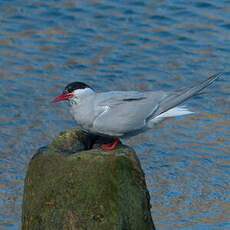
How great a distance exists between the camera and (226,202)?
684 centimetres

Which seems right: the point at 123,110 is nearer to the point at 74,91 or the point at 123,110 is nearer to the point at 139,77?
the point at 74,91

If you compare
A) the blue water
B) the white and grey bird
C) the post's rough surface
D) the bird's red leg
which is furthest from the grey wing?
the blue water

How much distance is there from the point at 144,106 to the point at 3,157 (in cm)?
229

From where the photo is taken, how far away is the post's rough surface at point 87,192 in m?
5.00

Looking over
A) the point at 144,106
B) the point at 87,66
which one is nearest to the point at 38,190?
the point at 144,106

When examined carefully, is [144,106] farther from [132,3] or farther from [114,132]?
[132,3]

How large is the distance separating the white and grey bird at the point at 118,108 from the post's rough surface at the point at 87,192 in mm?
344

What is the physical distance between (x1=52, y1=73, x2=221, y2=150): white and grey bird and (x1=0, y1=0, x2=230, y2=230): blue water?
967 millimetres

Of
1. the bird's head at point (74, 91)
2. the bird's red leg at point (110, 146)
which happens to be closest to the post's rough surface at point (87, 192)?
the bird's red leg at point (110, 146)

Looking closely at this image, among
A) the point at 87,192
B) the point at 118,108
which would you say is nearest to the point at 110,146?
the point at 118,108

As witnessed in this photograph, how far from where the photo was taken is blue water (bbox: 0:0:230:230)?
7.04 metres

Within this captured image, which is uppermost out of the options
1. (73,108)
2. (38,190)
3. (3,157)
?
(73,108)

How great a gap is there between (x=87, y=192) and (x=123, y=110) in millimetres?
1151

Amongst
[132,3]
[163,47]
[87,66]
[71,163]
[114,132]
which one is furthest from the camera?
[132,3]
